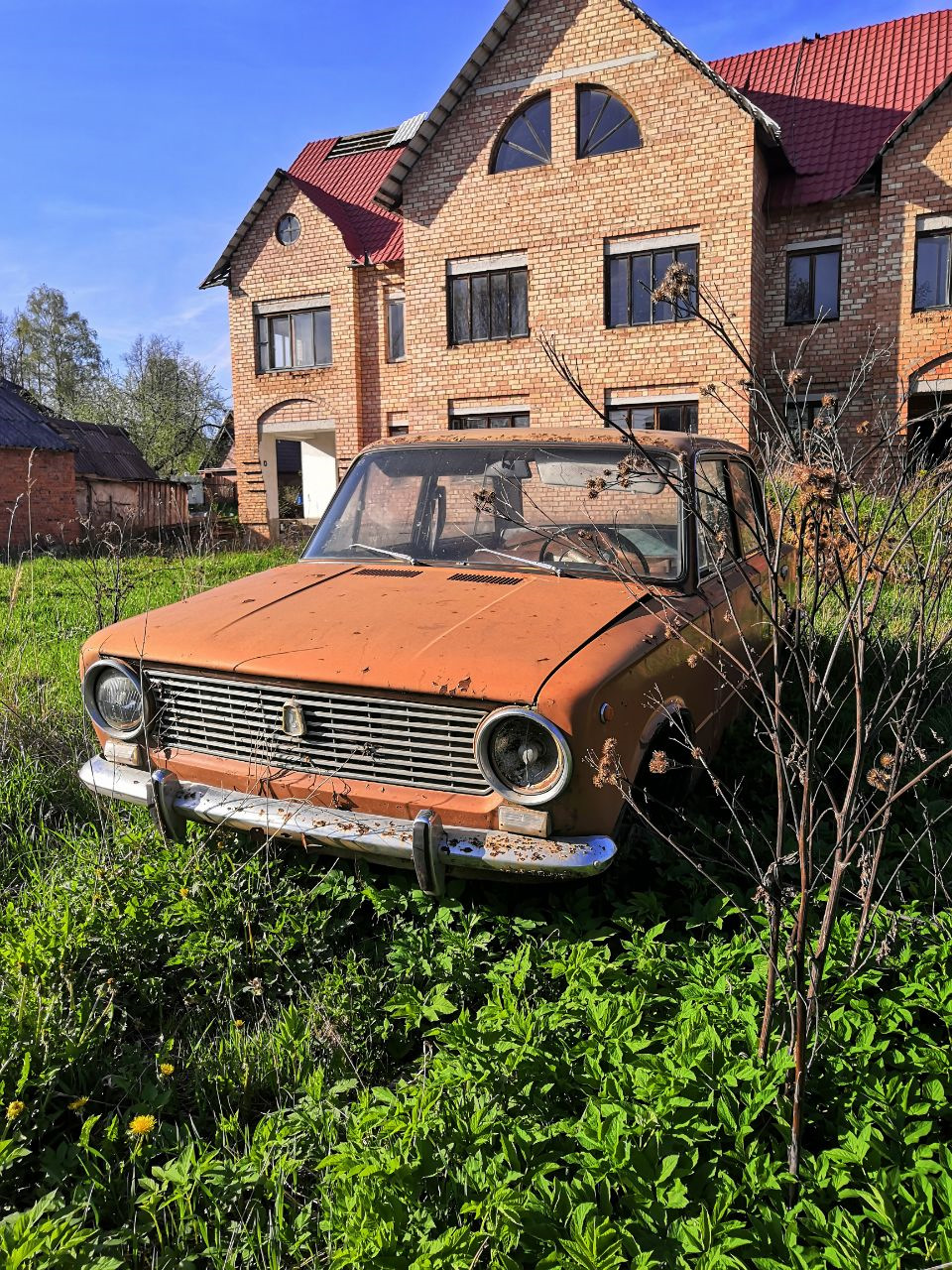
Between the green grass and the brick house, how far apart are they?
41.7ft

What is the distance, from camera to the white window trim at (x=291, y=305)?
20.6m

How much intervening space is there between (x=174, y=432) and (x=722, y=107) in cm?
3005

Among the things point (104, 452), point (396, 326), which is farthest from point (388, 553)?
point (104, 452)

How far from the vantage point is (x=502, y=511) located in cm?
376

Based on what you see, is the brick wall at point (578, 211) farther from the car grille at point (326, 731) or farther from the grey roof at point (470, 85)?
the car grille at point (326, 731)

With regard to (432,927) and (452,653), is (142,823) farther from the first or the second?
(452,653)

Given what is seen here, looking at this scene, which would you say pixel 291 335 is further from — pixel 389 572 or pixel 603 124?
pixel 389 572

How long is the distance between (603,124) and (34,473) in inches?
568

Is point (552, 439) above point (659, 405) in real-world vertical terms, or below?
below

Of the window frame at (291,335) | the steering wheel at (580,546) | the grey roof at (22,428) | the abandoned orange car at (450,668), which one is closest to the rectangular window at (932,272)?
the window frame at (291,335)

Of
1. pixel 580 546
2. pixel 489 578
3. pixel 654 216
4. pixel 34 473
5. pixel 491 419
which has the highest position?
→ pixel 654 216

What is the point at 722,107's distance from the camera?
15.2m

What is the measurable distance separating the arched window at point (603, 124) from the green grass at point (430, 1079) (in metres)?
16.2

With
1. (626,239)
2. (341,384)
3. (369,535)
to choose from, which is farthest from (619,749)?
(341,384)
